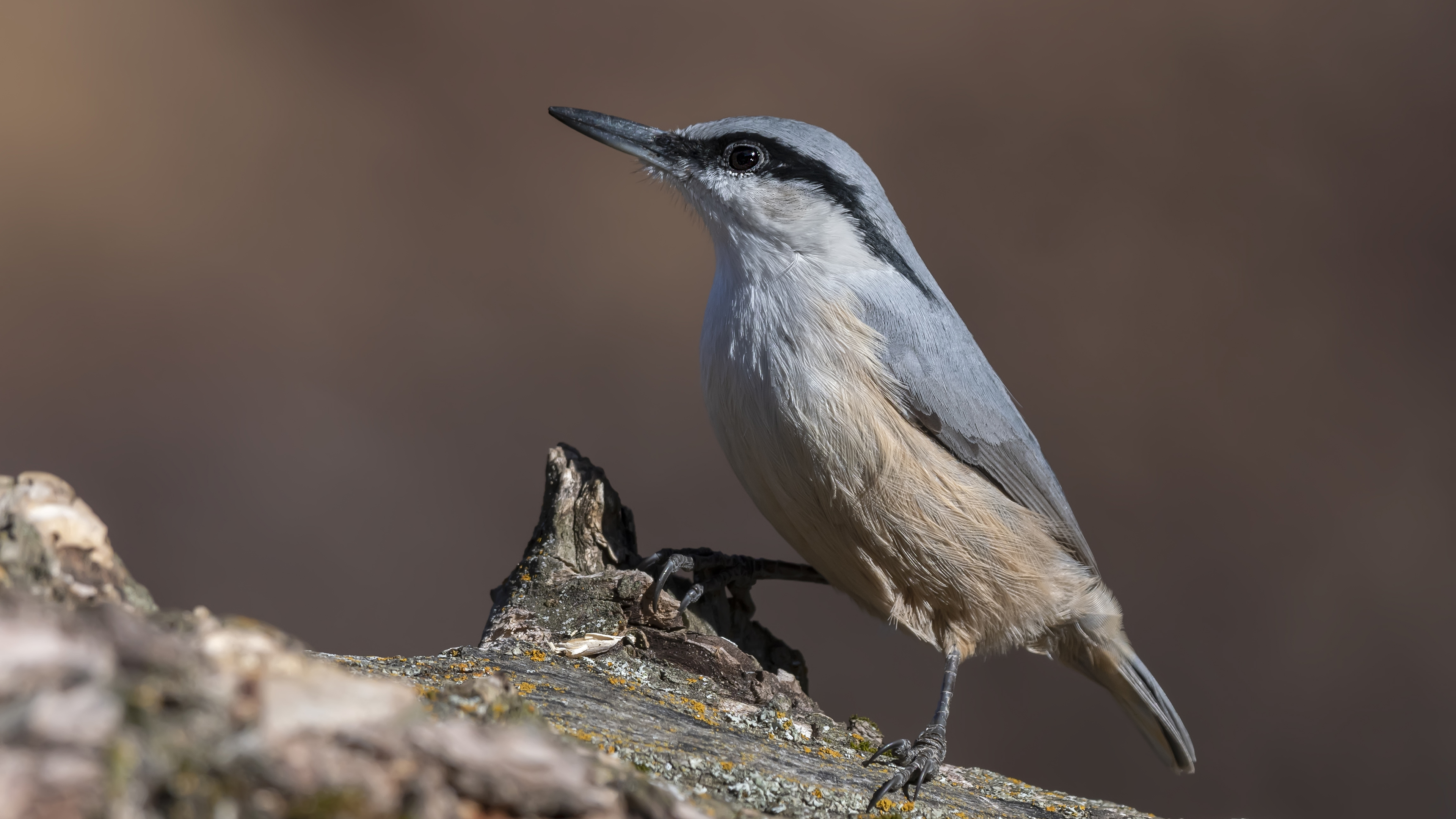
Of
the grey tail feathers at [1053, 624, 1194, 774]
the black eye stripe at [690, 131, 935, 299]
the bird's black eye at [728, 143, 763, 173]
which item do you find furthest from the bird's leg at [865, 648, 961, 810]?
the bird's black eye at [728, 143, 763, 173]

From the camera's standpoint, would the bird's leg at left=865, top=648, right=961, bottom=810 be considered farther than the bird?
No

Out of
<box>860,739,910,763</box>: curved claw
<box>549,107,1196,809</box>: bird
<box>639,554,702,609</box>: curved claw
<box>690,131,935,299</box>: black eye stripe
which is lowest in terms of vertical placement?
<box>860,739,910,763</box>: curved claw

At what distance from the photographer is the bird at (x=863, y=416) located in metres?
1.72

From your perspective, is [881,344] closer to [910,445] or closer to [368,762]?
[910,445]

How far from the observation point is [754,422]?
1736 mm

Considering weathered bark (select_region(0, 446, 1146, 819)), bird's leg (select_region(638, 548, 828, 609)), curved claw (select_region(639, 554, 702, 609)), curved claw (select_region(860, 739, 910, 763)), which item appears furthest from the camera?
bird's leg (select_region(638, 548, 828, 609))

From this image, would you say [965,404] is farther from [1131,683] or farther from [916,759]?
[1131,683]

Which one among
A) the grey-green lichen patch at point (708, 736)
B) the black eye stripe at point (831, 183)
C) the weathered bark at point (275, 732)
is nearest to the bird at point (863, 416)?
the black eye stripe at point (831, 183)

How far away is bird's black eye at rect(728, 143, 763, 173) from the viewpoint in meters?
2.03

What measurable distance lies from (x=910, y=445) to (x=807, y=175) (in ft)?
2.04

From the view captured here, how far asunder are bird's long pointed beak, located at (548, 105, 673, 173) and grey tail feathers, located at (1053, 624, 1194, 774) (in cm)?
137

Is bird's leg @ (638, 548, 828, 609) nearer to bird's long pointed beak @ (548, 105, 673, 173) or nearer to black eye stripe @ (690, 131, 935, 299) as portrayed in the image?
black eye stripe @ (690, 131, 935, 299)

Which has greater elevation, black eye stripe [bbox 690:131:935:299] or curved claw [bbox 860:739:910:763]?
black eye stripe [bbox 690:131:935:299]

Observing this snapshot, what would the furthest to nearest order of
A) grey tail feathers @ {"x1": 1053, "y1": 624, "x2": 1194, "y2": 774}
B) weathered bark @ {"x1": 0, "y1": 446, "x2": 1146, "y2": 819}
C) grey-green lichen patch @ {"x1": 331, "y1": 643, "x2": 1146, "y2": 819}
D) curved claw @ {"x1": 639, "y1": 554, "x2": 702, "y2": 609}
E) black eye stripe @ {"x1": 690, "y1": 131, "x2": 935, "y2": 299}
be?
grey tail feathers @ {"x1": 1053, "y1": 624, "x2": 1194, "y2": 774}
black eye stripe @ {"x1": 690, "y1": 131, "x2": 935, "y2": 299}
curved claw @ {"x1": 639, "y1": 554, "x2": 702, "y2": 609}
grey-green lichen patch @ {"x1": 331, "y1": 643, "x2": 1146, "y2": 819}
weathered bark @ {"x1": 0, "y1": 446, "x2": 1146, "y2": 819}
